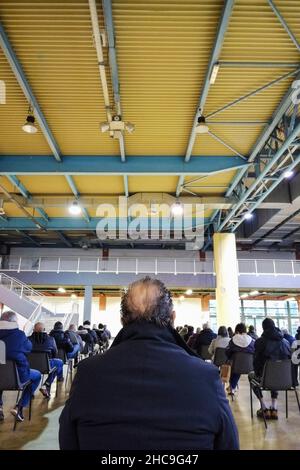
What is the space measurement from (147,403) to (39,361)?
507cm

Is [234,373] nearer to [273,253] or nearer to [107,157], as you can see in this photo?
[107,157]

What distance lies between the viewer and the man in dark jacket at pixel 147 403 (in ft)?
3.66

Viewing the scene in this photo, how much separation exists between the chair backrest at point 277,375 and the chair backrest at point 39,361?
11.1 feet

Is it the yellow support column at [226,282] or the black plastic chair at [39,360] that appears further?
the yellow support column at [226,282]

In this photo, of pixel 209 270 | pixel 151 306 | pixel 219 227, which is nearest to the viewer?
pixel 151 306

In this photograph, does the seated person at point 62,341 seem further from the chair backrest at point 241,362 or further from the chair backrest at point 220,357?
the chair backrest at point 241,362

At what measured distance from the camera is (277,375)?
444 centimetres

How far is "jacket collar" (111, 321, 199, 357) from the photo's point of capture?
4.07 feet

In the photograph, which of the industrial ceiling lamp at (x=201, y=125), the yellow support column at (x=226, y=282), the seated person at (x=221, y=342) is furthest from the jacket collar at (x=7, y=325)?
the yellow support column at (x=226, y=282)

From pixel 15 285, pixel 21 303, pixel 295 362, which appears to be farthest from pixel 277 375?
pixel 15 285

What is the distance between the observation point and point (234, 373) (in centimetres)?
616

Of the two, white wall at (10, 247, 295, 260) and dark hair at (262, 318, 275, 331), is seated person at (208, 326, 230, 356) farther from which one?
white wall at (10, 247, 295, 260)

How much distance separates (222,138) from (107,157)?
9.40 ft

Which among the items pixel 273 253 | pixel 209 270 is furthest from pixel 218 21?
pixel 273 253
